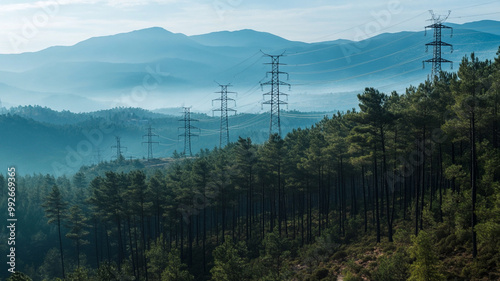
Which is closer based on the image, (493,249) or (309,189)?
(493,249)

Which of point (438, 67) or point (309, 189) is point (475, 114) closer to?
point (309, 189)

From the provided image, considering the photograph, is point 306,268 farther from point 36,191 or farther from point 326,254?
point 36,191

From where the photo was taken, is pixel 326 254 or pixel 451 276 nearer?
pixel 451 276

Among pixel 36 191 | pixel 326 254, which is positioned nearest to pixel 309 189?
pixel 326 254

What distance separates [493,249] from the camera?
30.4 meters

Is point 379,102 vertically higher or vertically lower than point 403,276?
higher

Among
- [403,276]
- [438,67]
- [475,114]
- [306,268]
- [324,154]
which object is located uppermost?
[438,67]

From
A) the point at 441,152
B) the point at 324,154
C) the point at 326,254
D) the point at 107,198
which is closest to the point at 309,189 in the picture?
the point at 324,154

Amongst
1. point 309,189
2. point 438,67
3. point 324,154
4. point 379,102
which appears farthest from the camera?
point 438,67

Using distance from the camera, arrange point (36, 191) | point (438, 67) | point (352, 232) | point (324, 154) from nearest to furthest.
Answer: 1. point (352, 232)
2. point (324, 154)
3. point (438, 67)
4. point (36, 191)

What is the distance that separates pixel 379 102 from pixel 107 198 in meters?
40.9

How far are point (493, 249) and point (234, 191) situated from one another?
1585 inches

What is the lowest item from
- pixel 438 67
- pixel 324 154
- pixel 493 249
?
pixel 493 249

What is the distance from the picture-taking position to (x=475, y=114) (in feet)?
114
